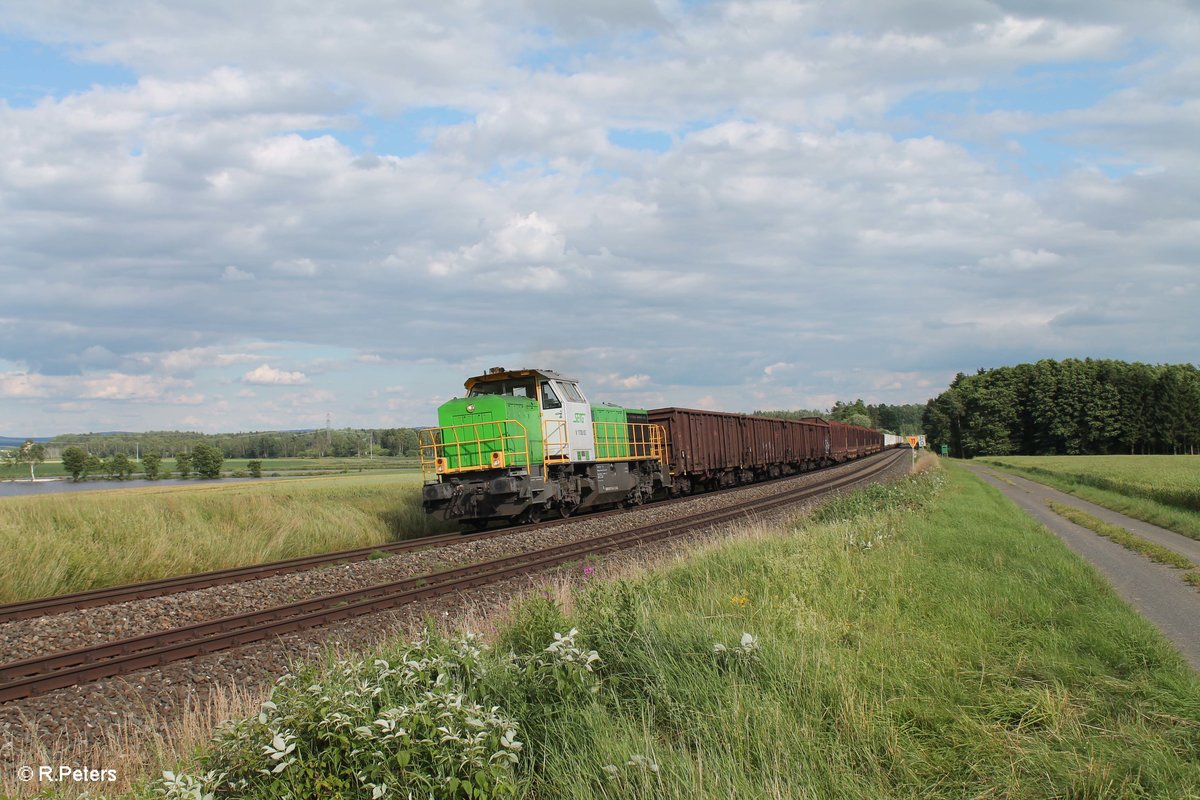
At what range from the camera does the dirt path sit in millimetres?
8312

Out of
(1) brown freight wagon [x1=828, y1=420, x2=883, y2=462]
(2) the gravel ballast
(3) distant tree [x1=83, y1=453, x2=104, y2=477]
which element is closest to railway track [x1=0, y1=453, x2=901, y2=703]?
(2) the gravel ballast

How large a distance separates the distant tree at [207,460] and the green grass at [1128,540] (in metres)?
67.9

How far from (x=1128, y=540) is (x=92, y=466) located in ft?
284

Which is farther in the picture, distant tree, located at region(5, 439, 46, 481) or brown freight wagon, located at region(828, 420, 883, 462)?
distant tree, located at region(5, 439, 46, 481)

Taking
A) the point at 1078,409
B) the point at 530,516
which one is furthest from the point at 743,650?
the point at 1078,409

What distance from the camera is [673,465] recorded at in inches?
1103

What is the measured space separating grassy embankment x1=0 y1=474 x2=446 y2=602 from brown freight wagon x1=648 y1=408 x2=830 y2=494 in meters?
10.0

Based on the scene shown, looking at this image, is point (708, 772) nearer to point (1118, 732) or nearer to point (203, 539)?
point (1118, 732)

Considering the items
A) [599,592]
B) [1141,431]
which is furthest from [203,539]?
[1141,431]

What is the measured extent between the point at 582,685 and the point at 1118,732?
3.26 m

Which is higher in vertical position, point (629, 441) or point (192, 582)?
point (629, 441)

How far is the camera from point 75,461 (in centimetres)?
7381

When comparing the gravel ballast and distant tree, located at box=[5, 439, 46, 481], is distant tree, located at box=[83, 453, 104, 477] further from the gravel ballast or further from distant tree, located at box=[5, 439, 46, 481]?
the gravel ballast

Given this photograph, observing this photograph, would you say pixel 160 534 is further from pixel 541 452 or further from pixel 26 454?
pixel 26 454
